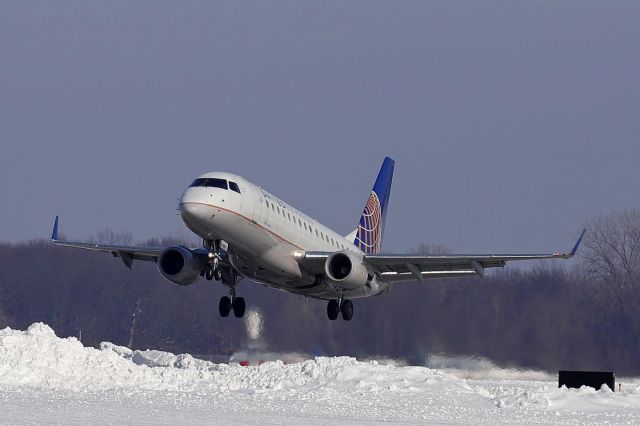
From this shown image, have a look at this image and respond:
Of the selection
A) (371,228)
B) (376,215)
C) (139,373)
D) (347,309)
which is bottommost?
(139,373)

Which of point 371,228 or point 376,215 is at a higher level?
point 376,215

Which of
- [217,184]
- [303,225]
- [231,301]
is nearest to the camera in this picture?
[217,184]

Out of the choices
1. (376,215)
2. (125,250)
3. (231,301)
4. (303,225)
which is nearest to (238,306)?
(231,301)

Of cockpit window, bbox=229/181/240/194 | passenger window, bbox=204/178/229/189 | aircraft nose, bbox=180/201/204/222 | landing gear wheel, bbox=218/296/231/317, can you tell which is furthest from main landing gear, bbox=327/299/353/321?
aircraft nose, bbox=180/201/204/222

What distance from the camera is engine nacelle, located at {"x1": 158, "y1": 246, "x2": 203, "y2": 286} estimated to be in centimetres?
4047

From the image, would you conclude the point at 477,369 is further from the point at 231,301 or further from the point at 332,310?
the point at 231,301

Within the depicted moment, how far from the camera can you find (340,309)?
140 feet

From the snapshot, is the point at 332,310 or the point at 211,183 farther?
the point at 332,310

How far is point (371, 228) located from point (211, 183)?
1470 centimetres

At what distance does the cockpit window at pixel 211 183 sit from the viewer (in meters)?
35.9

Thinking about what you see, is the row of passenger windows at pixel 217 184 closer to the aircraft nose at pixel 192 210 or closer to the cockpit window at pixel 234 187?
the cockpit window at pixel 234 187

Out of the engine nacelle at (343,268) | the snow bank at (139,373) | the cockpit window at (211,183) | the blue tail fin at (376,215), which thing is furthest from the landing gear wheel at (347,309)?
the cockpit window at (211,183)

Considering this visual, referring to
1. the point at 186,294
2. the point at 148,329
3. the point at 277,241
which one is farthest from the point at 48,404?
the point at 148,329

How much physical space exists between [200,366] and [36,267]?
2613 centimetres
